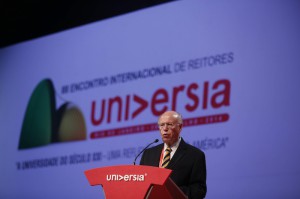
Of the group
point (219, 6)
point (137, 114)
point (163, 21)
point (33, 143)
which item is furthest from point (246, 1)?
point (33, 143)

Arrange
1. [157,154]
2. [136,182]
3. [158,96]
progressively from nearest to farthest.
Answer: [136,182], [157,154], [158,96]

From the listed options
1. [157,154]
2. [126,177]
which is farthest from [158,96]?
[126,177]

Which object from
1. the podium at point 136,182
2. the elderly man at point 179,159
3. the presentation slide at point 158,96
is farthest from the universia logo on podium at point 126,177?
the presentation slide at point 158,96

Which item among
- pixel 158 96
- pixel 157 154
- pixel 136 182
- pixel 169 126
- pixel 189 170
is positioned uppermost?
pixel 158 96

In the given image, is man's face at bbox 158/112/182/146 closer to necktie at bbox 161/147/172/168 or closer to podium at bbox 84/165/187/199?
necktie at bbox 161/147/172/168

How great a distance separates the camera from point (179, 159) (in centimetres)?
316

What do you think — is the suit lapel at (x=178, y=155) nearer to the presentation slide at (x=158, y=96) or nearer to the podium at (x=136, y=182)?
the podium at (x=136, y=182)

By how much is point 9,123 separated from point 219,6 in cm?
312

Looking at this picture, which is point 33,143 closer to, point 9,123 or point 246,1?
point 9,123

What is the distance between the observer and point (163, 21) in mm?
5270

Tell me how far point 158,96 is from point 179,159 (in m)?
2.04

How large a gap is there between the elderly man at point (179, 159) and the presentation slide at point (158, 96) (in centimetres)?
128

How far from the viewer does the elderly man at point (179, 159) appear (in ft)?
10.2

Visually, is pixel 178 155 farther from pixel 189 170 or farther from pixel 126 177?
pixel 126 177
